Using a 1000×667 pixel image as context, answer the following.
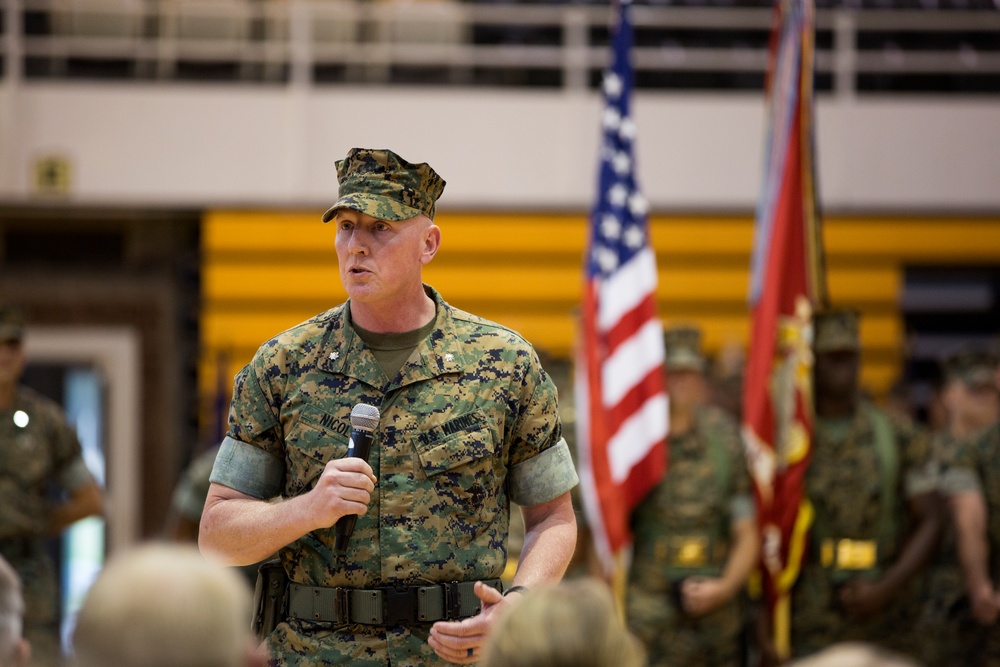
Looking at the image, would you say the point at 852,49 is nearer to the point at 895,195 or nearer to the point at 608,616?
the point at 895,195

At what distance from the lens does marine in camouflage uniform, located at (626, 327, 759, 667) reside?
6.26 m

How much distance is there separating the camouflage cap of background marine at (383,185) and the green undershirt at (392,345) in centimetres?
26

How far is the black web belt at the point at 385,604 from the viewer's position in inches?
110

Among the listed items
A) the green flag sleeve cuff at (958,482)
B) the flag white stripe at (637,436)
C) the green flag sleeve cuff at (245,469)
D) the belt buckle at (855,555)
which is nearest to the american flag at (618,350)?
the flag white stripe at (637,436)

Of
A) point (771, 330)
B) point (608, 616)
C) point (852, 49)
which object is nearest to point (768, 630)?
point (771, 330)

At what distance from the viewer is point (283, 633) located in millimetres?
2859

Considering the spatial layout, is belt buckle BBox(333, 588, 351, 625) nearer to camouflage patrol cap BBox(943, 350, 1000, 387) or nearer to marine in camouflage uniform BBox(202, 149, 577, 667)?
marine in camouflage uniform BBox(202, 149, 577, 667)

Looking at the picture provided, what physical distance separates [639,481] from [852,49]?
5.63m

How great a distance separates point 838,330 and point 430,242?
3.75m

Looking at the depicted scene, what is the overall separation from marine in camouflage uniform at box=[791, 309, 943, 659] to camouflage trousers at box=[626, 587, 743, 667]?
1.10ft

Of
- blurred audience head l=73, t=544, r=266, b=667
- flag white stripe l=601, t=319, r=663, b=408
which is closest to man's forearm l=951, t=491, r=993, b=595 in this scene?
flag white stripe l=601, t=319, r=663, b=408

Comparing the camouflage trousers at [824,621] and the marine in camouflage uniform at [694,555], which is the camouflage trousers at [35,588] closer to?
the marine in camouflage uniform at [694,555]

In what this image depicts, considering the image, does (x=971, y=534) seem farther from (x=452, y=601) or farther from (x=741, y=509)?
(x=452, y=601)

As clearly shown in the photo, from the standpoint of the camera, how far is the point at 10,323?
6148mm
